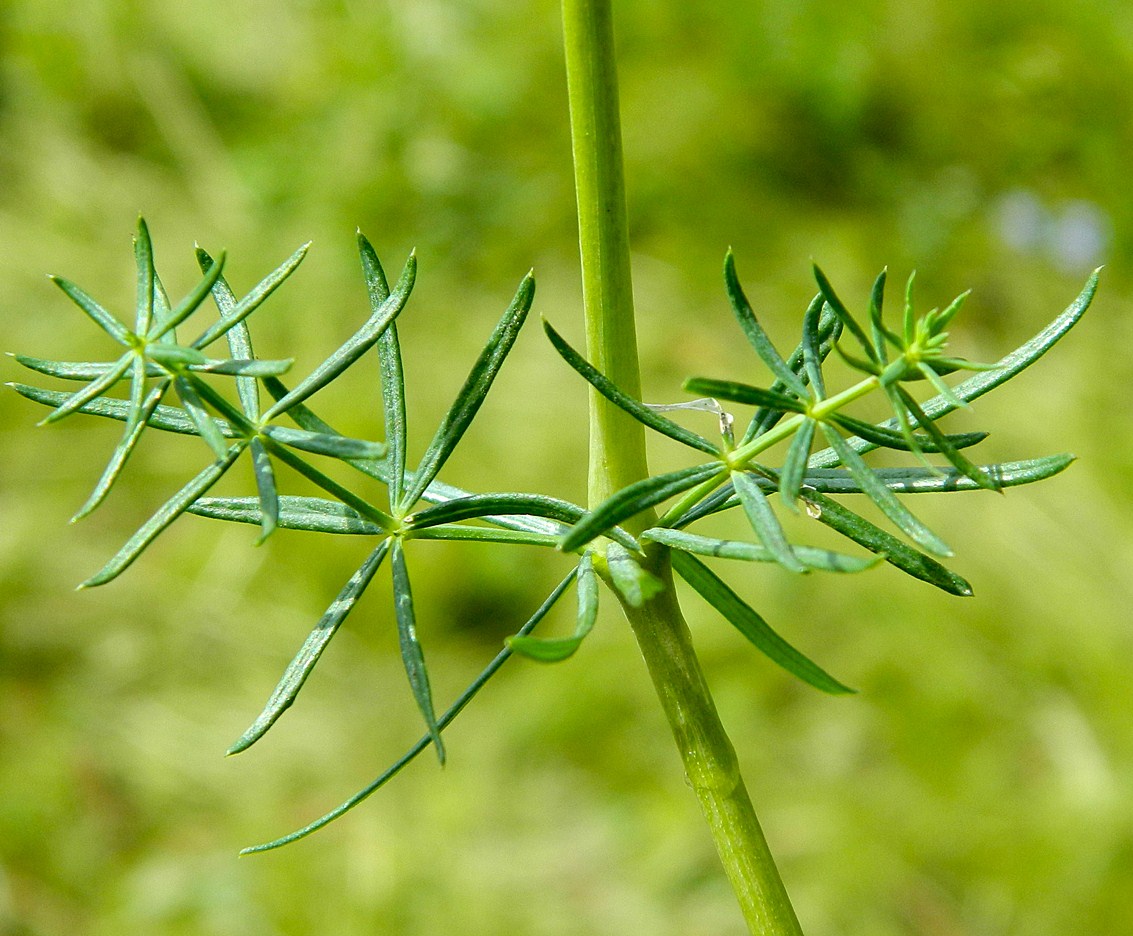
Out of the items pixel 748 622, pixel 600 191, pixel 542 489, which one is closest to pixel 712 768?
pixel 748 622

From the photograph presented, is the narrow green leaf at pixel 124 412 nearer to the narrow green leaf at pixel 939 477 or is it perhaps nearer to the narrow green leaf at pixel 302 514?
the narrow green leaf at pixel 302 514

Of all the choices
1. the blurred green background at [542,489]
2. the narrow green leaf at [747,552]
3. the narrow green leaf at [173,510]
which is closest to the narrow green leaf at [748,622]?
the narrow green leaf at [747,552]

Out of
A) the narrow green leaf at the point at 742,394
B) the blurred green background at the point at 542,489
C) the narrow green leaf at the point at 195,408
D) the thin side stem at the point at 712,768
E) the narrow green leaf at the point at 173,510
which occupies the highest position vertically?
the blurred green background at the point at 542,489

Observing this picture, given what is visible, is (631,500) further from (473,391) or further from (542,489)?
(542,489)

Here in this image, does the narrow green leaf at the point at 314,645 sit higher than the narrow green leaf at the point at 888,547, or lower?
higher

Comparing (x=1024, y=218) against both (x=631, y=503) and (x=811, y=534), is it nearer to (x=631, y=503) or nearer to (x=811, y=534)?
(x=811, y=534)

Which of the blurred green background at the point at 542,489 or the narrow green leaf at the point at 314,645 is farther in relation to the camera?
the blurred green background at the point at 542,489
